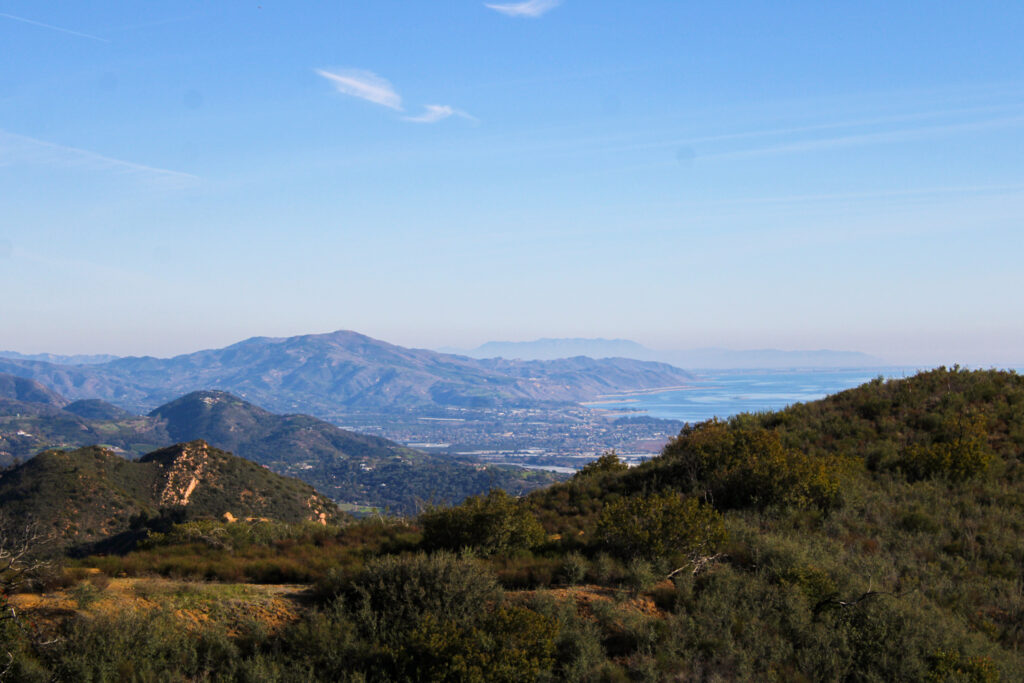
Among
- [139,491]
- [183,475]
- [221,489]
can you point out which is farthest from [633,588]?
[183,475]

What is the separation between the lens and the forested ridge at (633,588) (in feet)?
27.1

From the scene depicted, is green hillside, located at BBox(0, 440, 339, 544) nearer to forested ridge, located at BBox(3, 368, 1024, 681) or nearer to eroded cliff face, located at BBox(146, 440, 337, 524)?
eroded cliff face, located at BBox(146, 440, 337, 524)

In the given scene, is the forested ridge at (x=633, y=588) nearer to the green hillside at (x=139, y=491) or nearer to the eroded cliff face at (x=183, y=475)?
the green hillside at (x=139, y=491)

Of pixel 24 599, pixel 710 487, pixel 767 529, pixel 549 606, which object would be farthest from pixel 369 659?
pixel 710 487

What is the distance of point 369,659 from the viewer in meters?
8.40

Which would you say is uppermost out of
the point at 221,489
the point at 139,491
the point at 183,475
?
the point at 183,475

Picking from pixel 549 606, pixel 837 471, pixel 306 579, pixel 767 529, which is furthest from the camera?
pixel 837 471

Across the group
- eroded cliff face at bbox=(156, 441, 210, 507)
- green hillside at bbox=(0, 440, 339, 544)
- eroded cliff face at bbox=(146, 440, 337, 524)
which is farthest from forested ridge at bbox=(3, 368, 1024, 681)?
eroded cliff face at bbox=(156, 441, 210, 507)

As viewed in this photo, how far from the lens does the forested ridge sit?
8250 millimetres

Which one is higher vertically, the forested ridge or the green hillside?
the forested ridge

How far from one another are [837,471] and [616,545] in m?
7.82

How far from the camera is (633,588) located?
1042 cm

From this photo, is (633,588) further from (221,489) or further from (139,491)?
(139,491)

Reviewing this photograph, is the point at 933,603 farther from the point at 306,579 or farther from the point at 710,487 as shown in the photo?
the point at 306,579
